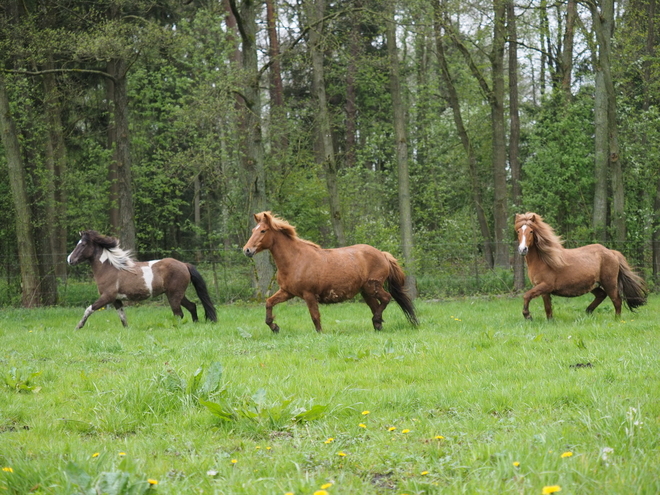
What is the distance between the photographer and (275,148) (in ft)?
71.5

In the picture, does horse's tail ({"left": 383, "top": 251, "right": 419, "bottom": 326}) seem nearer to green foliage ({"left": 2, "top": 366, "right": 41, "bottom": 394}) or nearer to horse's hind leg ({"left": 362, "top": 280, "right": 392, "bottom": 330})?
horse's hind leg ({"left": 362, "top": 280, "right": 392, "bottom": 330})

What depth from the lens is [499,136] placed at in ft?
77.3

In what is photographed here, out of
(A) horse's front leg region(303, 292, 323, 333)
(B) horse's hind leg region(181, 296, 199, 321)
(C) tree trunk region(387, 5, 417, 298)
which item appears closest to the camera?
(A) horse's front leg region(303, 292, 323, 333)

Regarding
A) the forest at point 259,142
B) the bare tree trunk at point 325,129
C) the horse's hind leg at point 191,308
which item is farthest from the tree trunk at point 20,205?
the bare tree trunk at point 325,129

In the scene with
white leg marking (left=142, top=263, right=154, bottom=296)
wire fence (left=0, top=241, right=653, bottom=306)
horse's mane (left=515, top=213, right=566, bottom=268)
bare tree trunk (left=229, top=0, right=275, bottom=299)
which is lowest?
wire fence (left=0, top=241, right=653, bottom=306)

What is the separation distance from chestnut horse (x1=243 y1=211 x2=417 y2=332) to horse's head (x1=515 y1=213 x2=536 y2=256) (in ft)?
7.25

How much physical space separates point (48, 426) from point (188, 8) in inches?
942

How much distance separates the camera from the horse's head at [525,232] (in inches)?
445

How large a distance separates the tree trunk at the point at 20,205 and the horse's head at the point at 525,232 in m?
13.7

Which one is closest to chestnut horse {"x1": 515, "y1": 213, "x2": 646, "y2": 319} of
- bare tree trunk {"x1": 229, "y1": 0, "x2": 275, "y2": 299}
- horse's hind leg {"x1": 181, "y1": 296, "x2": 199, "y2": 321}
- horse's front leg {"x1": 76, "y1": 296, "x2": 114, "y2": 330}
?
horse's hind leg {"x1": 181, "y1": 296, "x2": 199, "y2": 321}

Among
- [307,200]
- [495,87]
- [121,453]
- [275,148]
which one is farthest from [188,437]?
[495,87]

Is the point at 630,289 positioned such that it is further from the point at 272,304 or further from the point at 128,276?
the point at 128,276

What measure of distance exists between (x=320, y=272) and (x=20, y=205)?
1112cm

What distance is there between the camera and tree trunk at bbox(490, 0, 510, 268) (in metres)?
21.6
